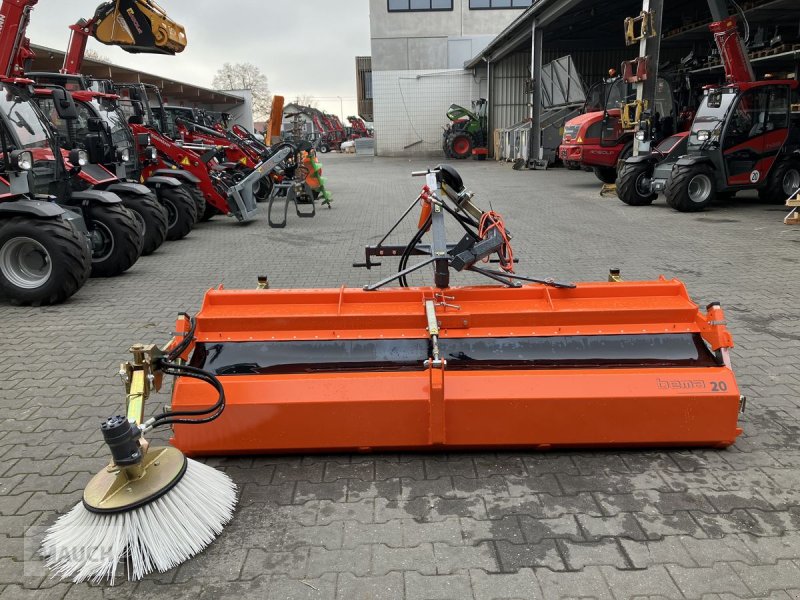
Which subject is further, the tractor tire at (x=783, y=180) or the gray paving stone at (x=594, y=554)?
the tractor tire at (x=783, y=180)

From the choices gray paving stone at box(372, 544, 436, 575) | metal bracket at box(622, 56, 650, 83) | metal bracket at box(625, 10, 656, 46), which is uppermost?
metal bracket at box(625, 10, 656, 46)

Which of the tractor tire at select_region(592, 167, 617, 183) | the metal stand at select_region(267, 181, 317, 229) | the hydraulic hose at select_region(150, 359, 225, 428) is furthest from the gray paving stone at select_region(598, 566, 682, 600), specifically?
the tractor tire at select_region(592, 167, 617, 183)

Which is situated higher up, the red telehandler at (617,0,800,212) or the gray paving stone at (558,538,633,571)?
the red telehandler at (617,0,800,212)

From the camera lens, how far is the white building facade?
30.3m

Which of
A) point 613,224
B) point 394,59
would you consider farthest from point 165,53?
point 394,59

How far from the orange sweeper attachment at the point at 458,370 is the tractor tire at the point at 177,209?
7035mm

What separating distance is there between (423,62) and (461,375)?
3162 cm

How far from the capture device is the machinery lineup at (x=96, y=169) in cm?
616

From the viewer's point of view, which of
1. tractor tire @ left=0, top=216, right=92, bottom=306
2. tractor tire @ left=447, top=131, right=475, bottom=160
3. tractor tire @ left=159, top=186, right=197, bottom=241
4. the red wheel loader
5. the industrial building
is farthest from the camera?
tractor tire @ left=447, top=131, right=475, bottom=160

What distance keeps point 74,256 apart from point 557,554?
18.2ft

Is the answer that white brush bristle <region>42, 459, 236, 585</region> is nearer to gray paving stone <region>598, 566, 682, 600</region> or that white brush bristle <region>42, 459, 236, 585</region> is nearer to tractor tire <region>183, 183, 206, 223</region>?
gray paving stone <region>598, 566, 682, 600</region>

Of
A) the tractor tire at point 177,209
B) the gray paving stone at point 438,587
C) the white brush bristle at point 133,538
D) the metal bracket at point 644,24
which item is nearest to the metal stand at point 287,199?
the tractor tire at point 177,209

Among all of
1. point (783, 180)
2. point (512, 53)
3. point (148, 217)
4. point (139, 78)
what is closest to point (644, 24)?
point (783, 180)

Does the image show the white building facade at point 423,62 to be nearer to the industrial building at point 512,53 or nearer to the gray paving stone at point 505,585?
the industrial building at point 512,53
